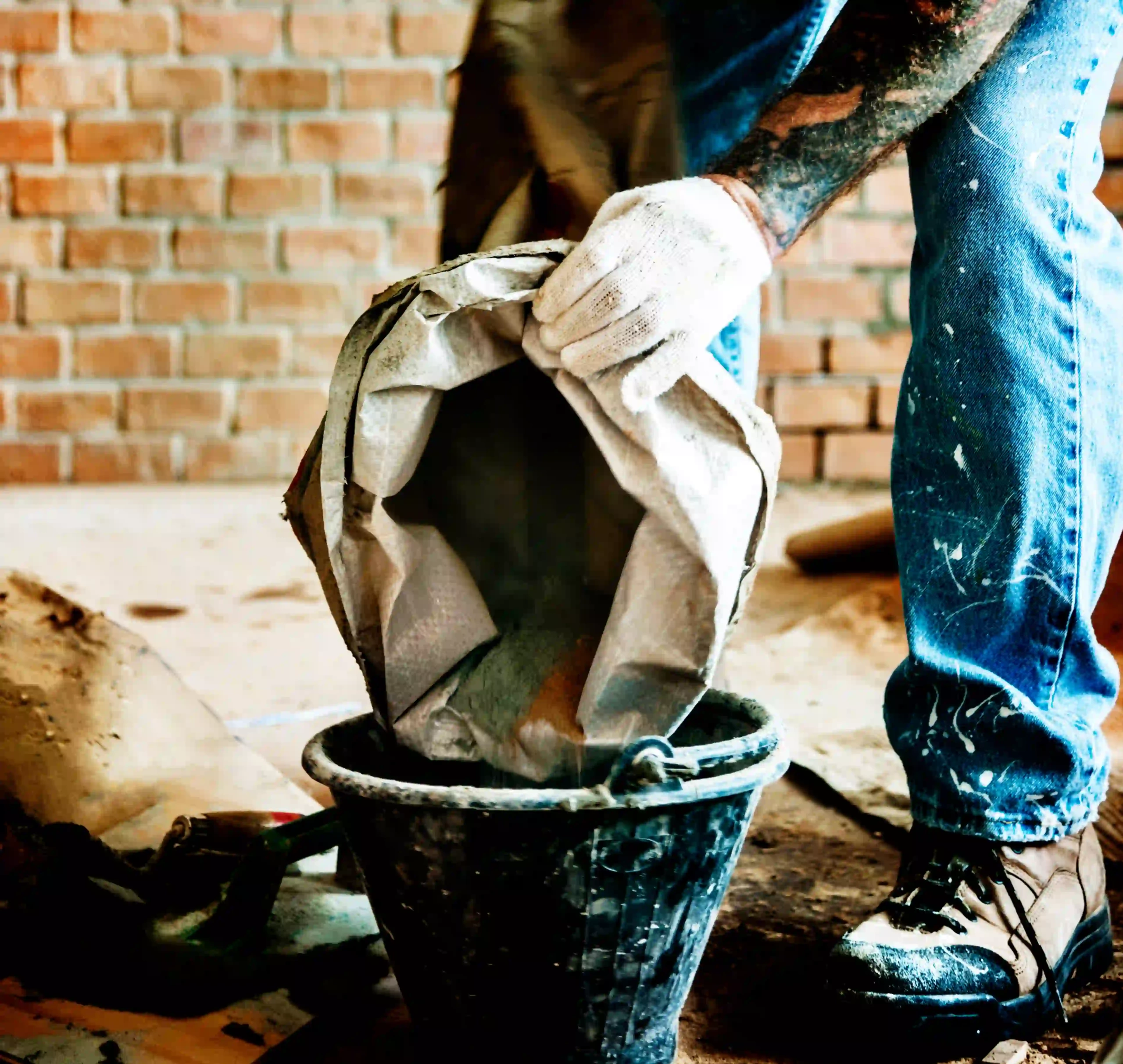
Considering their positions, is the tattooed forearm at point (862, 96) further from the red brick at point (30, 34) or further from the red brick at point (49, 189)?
the red brick at point (30, 34)

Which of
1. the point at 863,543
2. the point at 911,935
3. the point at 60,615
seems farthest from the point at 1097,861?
the point at 863,543

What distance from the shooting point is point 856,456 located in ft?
12.2

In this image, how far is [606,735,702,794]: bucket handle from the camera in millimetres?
914

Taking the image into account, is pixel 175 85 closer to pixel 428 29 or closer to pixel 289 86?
pixel 289 86

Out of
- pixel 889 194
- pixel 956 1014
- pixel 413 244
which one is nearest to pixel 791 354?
pixel 889 194

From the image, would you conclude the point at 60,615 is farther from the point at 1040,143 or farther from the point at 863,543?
the point at 863,543

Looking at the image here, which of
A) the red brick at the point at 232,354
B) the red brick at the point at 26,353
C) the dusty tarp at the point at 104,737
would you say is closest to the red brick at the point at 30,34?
the red brick at the point at 26,353

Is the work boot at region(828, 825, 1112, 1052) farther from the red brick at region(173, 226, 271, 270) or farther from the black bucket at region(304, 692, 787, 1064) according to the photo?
the red brick at region(173, 226, 271, 270)

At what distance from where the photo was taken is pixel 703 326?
965mm

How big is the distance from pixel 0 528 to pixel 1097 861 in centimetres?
260

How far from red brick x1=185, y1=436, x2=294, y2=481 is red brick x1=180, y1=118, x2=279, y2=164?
29.4 inches

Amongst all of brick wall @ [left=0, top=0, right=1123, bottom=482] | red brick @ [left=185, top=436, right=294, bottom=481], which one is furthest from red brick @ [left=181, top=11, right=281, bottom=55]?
red brick @ [left=185, top=436, right=294, bottom=481]

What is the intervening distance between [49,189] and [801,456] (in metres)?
2.14

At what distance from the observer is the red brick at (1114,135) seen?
3576 mm
